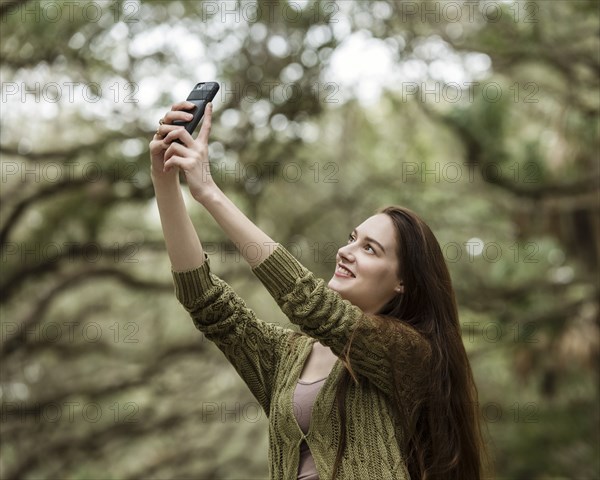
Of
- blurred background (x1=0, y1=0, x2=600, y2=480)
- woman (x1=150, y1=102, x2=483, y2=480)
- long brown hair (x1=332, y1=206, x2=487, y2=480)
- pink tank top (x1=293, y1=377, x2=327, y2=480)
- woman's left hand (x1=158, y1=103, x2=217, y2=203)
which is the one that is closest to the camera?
woman's left hand (x1=158, y1=103, x2=217, y2=203)

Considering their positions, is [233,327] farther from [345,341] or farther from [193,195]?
[193,195]

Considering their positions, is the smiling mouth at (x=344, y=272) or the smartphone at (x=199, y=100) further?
the smiling mouth at (x=344, y=272)

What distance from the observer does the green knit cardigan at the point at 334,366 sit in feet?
9.83

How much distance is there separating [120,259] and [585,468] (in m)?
5.46

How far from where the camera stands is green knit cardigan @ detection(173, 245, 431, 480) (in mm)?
2996

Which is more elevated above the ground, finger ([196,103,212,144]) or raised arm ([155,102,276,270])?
finger ([196,103,212,144])

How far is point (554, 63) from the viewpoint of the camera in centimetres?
855

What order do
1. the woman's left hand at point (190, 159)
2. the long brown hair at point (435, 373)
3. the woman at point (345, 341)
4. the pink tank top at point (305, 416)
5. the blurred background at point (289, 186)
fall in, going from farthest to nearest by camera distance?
the blurred background at point (289, 186) → the long brown hair at point (435, 373) → the pink tank top at point (305, 416) → the woman at point (345, 341) → the woman's left hand at point (190, 159)

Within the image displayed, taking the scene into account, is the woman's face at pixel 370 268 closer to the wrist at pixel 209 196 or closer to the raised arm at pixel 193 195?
the raised arm at pixel 193 195

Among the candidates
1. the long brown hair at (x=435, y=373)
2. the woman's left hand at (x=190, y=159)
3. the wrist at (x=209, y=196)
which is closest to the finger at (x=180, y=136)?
the woman's left hand at (x=190, y=159)

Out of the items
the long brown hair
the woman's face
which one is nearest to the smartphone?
the woman's face

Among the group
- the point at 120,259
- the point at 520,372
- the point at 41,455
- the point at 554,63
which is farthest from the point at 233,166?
the point at 520,372

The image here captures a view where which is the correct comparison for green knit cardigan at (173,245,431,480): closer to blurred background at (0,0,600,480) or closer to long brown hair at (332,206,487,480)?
long brown hair at (332,206,487,480)

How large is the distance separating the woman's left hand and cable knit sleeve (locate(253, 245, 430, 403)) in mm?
289
